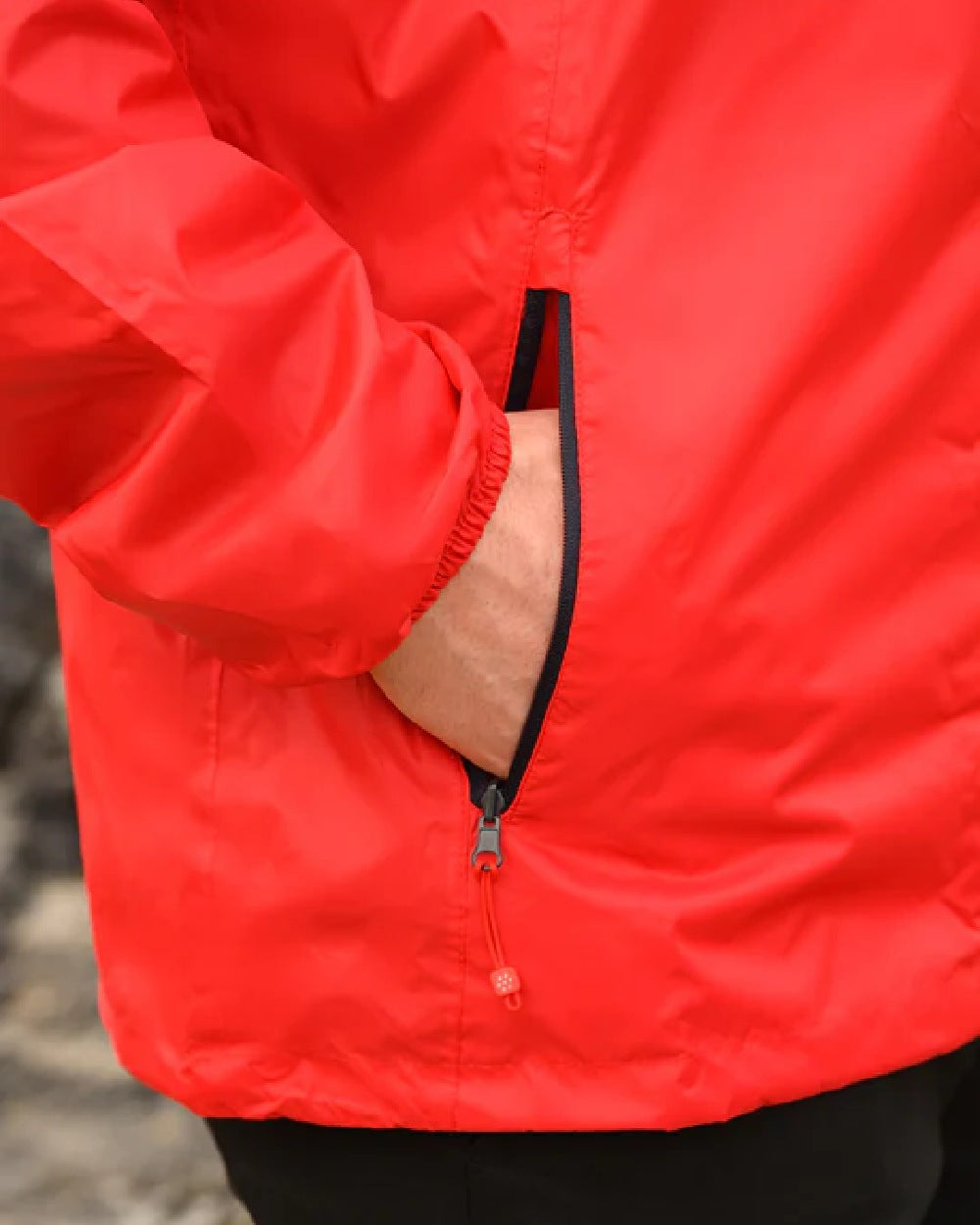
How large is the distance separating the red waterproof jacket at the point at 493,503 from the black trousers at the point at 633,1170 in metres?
0.05

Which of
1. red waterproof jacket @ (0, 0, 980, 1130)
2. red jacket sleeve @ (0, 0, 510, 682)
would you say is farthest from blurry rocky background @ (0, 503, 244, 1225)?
red jacket sleeve @ (0, 0, 510, 682)

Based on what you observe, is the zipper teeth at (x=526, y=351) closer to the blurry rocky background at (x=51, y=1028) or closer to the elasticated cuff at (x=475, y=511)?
the elasticated cuff at (x=475, y=511)

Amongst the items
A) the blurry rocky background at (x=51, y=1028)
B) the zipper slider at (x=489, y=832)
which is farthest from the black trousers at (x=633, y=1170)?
the blurry rocky background at (x=51, y=1028)

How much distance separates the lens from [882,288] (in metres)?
0.68

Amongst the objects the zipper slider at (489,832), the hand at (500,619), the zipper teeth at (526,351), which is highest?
the zipper teeth at (526,351)

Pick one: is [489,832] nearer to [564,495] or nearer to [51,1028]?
[564,495]

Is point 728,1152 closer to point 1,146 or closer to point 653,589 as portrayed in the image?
point 653,589

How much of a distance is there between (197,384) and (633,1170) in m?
0.52

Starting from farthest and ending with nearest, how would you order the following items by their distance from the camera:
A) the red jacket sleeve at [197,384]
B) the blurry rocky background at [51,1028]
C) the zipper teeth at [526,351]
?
the blurry rocky background at [51,1028]
the zipper teeth at [526,351]
the red jacket sleeve at [197,384]

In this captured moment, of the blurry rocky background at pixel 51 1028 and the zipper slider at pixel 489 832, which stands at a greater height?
the zipper slider at pixel 489 832

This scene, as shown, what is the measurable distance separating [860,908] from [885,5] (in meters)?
0.49

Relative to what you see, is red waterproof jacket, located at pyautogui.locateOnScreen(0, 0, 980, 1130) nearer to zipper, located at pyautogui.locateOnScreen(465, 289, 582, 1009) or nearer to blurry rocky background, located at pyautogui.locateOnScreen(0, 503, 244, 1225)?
zipper, located at pyautogui.locateOnScreen(465, 289, 582, 1009)

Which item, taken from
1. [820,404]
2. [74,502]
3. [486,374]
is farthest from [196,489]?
[820,404]

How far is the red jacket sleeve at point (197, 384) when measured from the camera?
1.88 ft
